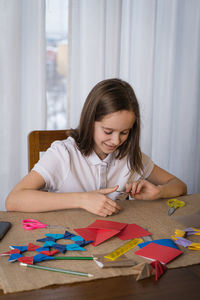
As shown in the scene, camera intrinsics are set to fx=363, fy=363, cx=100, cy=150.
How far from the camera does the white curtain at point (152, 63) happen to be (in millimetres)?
2396

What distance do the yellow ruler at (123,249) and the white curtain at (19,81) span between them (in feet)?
4.79

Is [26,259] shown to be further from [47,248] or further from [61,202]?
[61,202]

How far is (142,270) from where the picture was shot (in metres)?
0.74

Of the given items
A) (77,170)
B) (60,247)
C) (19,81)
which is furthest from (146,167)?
(19,81)

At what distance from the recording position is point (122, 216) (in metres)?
1.11

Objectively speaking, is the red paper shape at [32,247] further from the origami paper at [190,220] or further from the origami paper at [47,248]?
the origami paper at [190,220]

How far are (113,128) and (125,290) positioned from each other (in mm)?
688

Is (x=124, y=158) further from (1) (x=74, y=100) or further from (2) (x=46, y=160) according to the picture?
(1) (x=74, y=100)

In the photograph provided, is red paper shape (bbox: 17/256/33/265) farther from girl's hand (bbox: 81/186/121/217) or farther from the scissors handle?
girl's hand (bbox: 81/186/121/217)

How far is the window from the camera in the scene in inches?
91.7

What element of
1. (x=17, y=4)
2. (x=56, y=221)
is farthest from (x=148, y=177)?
(x=17, y=4)

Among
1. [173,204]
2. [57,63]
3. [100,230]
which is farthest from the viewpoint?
[57,63]

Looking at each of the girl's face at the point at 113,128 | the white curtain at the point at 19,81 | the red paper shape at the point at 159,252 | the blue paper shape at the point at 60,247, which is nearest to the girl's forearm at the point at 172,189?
the girl's face at the point at 113,128

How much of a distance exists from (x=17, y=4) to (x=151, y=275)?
1853mm
